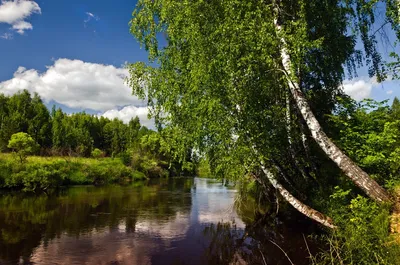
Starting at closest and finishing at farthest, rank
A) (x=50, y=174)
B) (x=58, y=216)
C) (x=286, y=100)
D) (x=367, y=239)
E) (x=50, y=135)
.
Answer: (x=367, y=239), (x=286, y=100), (x=58, y=216), (x=50, y=174), (x=50, y=135)

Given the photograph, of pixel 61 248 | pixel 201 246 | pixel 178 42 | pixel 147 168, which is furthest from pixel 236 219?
pixel 147 168

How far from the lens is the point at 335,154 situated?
8.70m

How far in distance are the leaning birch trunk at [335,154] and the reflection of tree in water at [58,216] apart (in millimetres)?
9997

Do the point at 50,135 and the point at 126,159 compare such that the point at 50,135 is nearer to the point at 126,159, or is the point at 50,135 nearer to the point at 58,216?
the point at 126,159

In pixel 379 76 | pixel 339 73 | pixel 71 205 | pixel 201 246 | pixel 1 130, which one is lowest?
pixel 201 246

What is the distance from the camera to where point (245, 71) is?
9.77 m

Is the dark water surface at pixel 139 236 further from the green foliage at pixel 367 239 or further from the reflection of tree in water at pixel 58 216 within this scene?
the green foliage at pixel 367 239

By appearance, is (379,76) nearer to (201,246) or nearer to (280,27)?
(280,27)

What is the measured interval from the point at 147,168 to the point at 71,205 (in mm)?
34322

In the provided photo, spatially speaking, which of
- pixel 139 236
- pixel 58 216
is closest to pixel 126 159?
pixel 58 216

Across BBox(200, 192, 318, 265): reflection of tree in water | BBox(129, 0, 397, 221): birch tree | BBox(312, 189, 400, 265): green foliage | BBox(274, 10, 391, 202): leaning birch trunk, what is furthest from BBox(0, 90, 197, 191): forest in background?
BBox(312, 189, 400, 265): green foliage

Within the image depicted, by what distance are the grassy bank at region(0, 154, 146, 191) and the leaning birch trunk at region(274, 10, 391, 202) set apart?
2797 cm

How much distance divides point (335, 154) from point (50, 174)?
29.8 metres

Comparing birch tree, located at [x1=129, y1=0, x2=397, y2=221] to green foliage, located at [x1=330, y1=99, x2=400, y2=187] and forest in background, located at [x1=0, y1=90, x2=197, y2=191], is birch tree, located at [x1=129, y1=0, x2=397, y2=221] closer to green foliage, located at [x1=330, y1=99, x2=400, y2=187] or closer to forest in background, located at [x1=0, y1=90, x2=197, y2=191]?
green foliage, located at [x1=330, y1=99, x2=400, y2=187]
